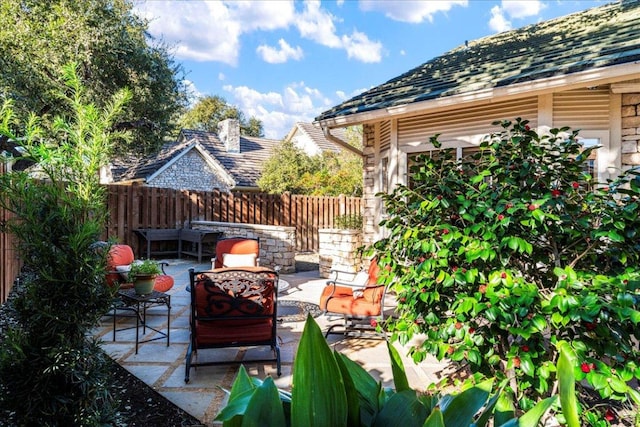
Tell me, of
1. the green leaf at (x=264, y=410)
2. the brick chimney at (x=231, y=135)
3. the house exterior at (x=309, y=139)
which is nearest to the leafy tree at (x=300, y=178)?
the brick chimney at (x=231, y=135)

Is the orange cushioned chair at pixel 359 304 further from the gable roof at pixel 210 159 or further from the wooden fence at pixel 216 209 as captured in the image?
the gable roof at pixel 210 159

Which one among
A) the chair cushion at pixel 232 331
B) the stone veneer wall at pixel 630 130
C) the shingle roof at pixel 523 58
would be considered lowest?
the chair cushion at pixel 232 331

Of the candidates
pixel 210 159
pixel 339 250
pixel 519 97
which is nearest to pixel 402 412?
pixel 519 97

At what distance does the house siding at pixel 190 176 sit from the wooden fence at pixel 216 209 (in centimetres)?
444

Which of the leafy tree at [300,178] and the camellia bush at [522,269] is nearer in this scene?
the camellia bush at [522,269]

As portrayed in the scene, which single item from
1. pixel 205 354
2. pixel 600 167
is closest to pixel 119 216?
pixel 205 354

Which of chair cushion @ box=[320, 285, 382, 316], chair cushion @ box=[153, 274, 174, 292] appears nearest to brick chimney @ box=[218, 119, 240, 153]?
chair cushion @ box=[153, 274, 174, 292]

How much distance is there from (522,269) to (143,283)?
3893 mm

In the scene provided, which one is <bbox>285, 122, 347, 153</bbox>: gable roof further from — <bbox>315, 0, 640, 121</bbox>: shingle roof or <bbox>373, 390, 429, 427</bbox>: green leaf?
<bbox>373, 390, 429, 427</bbox>: green leaf

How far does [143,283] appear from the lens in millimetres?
4559

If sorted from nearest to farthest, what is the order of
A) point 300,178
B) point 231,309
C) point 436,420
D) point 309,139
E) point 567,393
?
point 436,420 < point 567,393 < point 231,309 < point 300,178 < point 309,139

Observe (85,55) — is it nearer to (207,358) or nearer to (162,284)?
(162,284)

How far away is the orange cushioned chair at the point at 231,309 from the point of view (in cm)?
346

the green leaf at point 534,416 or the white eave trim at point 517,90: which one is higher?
the white eave trim at point 517,90
